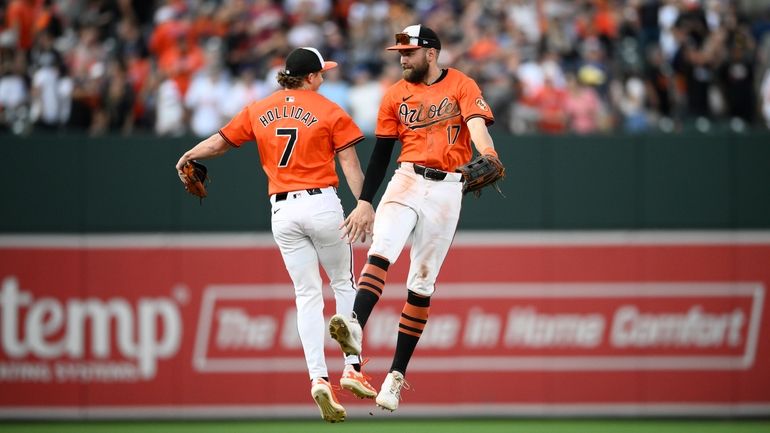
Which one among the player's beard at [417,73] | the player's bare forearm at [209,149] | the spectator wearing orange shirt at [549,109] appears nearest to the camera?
the player's beard at [417,73]

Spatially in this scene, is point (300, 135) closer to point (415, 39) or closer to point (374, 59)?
point (415, 39)

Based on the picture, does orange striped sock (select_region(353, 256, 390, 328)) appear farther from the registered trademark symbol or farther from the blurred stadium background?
the registered trademark symbol

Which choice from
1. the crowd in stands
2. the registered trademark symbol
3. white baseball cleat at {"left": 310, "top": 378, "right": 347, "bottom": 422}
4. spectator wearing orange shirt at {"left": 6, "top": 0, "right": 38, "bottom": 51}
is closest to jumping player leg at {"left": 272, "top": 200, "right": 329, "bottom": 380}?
white baseball cleat at {"left": 310, "top": 378, "right": 347, "bottom": 422}

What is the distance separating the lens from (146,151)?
16.1m

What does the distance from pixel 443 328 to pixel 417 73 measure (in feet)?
21.1

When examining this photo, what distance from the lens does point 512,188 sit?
1616 centimetres

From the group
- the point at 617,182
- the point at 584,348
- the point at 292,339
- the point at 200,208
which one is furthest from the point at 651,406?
the point at 200,208

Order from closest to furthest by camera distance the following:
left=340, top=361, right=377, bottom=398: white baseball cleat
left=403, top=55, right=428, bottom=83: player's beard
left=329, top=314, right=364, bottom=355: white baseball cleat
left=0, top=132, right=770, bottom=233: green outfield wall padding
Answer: left=329, top=314, right=364, bottom=355: white baseball cleat, left=340, top=361, right=377, bottom=398: white baseball cleat, left=403, top=55, right=428, bottom=83: player's beard, left=0, top=132, right=770, bottom=233: green outfield wall padding

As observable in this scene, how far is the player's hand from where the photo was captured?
398 inches

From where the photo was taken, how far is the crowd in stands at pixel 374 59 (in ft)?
54.3

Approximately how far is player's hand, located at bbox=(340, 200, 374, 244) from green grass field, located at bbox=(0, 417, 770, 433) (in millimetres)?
5635

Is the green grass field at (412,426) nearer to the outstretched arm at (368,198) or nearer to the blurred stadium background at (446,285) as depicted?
the blurred stadium background at (446,285)

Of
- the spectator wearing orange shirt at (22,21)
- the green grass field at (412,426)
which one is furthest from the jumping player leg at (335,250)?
the spectator wearing orange shirt at (22,21)

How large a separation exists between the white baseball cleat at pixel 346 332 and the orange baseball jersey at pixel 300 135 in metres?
1.20
